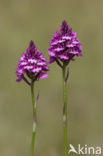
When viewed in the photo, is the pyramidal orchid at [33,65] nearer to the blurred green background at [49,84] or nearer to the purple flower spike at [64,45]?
the purple flower spike at [64,45]

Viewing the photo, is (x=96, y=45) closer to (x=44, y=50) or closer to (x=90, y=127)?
(x=44, y=50)

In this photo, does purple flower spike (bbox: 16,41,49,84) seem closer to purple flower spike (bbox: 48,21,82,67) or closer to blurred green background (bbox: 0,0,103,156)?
purple flower spike (bbox: 48,21,82,67)

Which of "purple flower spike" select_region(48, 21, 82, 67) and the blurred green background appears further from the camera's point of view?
the blurred green background

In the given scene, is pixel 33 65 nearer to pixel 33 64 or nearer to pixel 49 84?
pixel 33 64

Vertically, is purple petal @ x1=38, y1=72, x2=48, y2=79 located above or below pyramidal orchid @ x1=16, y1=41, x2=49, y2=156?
below

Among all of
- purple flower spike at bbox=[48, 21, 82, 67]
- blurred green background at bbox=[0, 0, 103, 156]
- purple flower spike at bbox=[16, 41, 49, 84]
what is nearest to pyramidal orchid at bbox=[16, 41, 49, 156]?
purple flower spike at bbox=[16, 41, 49, 84]

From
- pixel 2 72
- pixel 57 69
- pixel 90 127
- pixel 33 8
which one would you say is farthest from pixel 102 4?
pixel 90 127
